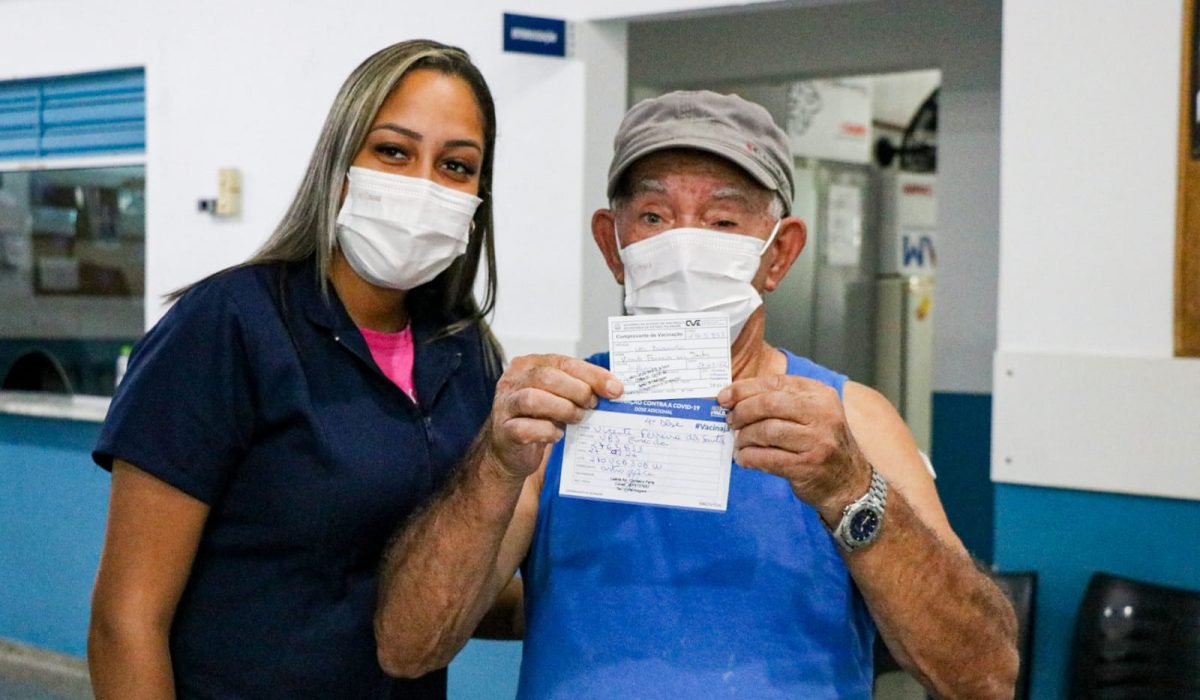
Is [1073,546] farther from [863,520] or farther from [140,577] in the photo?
[140,577]

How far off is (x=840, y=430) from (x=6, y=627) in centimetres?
552

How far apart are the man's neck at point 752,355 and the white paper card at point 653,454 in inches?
9.7

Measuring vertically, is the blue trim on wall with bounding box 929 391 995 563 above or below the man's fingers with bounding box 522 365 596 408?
below

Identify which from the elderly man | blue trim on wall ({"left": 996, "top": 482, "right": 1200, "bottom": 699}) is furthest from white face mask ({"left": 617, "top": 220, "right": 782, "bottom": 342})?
blue trim on wall ({"left": 996, "top": 482, "right": 1200, "bottom": 699})

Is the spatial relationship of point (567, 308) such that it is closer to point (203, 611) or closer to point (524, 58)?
point (524, 58)

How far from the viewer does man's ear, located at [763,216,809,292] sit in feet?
5.69

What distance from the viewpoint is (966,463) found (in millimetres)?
4816

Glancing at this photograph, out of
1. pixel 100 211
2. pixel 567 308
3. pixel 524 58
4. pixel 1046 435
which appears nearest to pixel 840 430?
pixel 1046 435

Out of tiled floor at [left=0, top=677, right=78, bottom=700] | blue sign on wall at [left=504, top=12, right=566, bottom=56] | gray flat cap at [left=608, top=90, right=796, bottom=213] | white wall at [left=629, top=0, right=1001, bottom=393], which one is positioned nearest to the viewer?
gray flat cap at [left=608, top=90, right=796, bottom=213]

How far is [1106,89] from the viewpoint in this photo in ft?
10.6

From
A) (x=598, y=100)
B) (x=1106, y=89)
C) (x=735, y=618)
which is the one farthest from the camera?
(x=598, y=100)

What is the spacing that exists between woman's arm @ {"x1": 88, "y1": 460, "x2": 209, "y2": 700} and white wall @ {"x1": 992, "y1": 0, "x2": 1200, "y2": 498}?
2.41 m

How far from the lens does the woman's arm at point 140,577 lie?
65.9 inches

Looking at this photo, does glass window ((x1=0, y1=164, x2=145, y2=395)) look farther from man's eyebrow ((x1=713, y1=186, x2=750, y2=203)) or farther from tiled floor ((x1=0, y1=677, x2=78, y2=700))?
man's eyebrow ((x1=713, y1=186, x2=750, y2=203))
